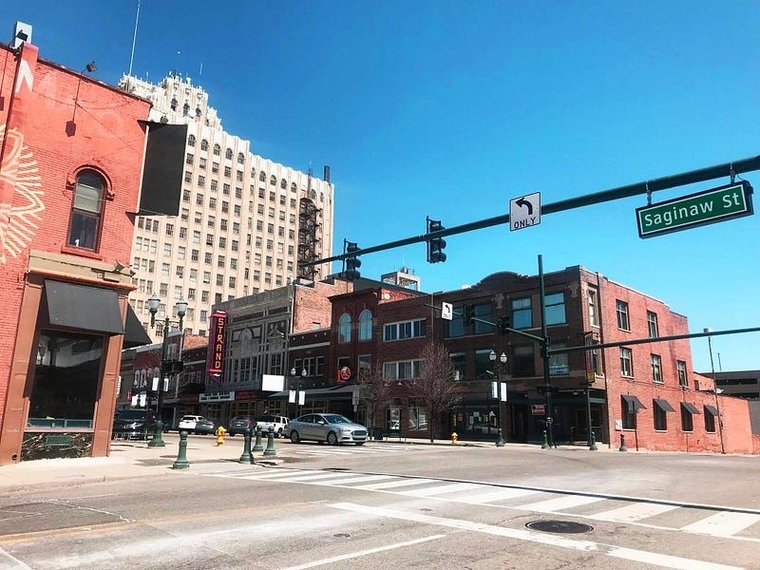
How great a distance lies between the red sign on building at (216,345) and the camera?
207 feet

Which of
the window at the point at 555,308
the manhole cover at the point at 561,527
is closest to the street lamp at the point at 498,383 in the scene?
the window at the point at 555,308

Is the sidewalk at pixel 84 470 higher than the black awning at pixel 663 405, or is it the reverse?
the black awning at pixel 663 405

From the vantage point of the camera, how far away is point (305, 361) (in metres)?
55.5

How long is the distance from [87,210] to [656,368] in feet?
135

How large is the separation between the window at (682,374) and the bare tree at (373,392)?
23.4 meters

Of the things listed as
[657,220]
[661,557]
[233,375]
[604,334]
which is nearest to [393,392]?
[604,334]

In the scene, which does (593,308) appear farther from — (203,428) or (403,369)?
(203,428)

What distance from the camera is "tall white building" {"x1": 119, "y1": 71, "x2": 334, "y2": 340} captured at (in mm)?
96688

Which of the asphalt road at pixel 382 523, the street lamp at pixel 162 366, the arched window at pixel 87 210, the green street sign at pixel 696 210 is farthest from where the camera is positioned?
the street lamp at pixel 162 366

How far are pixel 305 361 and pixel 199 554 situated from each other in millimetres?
49363

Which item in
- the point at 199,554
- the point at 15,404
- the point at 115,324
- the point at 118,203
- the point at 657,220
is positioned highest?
the point at 118,203

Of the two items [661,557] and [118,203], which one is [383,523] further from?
[118,203]

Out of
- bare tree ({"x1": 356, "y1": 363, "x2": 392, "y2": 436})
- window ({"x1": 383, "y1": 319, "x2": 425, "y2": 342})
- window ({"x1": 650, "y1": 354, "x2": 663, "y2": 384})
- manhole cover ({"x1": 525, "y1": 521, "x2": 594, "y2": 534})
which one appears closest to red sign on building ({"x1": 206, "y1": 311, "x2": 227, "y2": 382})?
bare tree ({"x1": 356, "y1": 363, "x2": 392, "y2": 436})

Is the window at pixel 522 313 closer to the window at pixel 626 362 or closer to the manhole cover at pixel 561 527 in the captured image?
the window at pixel 626 362
